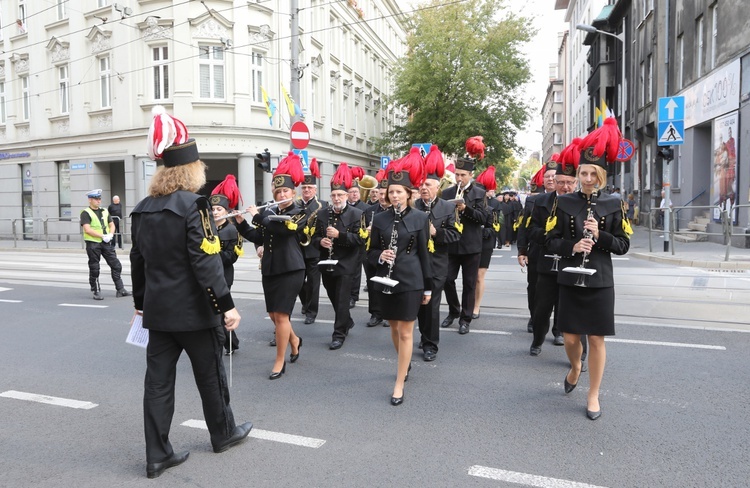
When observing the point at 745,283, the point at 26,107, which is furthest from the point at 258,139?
the point at 745,283

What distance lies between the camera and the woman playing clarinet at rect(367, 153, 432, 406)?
511 centimetres

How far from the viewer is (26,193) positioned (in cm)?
2822

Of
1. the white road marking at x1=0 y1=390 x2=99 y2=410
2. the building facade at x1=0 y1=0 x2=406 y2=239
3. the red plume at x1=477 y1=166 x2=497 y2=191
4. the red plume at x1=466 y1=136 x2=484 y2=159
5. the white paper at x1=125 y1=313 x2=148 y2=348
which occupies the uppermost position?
the building facade at x1=0 y1=0 x2=406 y2=239

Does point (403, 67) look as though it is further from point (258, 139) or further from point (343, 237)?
point (343, 237)

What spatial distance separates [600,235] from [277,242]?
2.94 meters

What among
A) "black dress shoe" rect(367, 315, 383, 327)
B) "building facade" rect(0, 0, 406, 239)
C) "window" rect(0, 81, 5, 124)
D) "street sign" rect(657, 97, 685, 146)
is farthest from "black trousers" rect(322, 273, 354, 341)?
"window" rect(0, 81, 5, 124)

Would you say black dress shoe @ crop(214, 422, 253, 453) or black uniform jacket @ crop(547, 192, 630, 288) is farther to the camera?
black uniform jacket @ crop(547, 192, 630, 288)

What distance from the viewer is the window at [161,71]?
74.9 feet

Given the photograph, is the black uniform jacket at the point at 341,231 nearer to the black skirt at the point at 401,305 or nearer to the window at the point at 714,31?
the black skirt at the point at 401,305

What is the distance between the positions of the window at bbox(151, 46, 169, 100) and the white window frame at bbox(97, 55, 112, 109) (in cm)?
A: 239

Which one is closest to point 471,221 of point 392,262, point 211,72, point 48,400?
point 392,262

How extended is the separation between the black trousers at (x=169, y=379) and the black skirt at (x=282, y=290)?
175cm

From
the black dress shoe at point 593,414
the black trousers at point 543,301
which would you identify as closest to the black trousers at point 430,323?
the black trousers at point 543,301

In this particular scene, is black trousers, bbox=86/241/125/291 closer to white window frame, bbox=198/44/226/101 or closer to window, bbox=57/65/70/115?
white window frame, bbox=198/44/226/101
